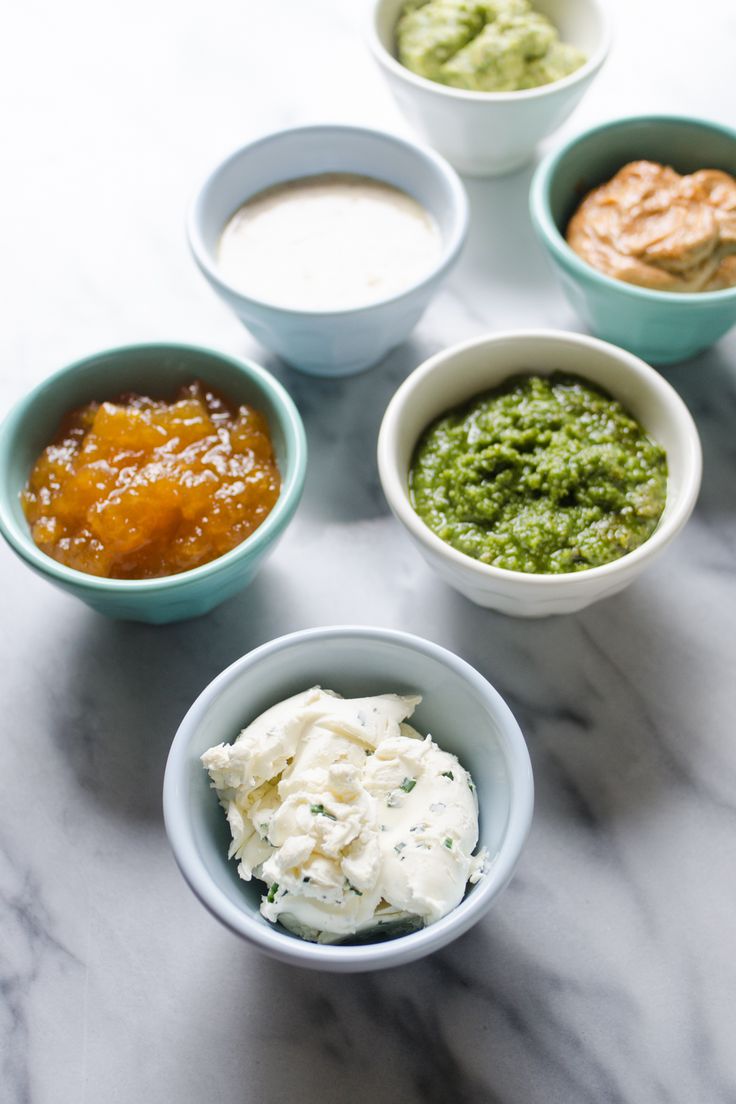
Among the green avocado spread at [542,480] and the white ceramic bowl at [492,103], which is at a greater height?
the white ceramic bowl at [492,103]

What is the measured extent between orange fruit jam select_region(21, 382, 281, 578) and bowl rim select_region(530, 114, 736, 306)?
762 mm

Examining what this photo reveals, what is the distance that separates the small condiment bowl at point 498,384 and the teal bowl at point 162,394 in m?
0.21

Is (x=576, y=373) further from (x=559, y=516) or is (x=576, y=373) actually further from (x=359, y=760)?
(x=359, y=760)

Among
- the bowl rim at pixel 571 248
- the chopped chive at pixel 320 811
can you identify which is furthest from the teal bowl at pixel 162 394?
the bowl rim at pixel 571 248

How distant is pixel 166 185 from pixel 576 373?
132 centimetres

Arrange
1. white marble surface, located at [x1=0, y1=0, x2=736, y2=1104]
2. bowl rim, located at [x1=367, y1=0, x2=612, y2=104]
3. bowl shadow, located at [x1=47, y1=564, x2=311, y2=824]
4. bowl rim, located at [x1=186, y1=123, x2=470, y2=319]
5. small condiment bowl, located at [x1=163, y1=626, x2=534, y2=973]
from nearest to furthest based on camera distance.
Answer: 1. small condiment bowl, located at [x1=163, y1=626, x2=534, y2=973]
2. white marble surface, located at [x1=0, y1=0, x2=736, y2=1104]
3. bowl shadow, located at [x1=47, y1=564, x2=311, y2=824]
4. bowl rim, located at [x1=186, y1=123, x2=470, y2=319]
5. bowl rim, located at [x1=367, y1=0, x2=612, y2=104]

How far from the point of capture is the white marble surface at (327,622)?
173cm

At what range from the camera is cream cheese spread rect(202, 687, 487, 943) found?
1.55 meters

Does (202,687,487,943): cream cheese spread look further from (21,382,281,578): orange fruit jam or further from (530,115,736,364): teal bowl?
(530,115,736,364): teal bowl

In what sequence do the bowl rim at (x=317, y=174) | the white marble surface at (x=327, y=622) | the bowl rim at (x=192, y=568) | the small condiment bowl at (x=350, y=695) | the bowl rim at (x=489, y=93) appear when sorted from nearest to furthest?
the small condiment bowl at (x=350, y=695) → the white marble surface at (x=327, y=622) → the bowl rim at (x=192, y=568) → the bowl rim at (x=317, y=174) → the bowl rim at (x=489, y=93)

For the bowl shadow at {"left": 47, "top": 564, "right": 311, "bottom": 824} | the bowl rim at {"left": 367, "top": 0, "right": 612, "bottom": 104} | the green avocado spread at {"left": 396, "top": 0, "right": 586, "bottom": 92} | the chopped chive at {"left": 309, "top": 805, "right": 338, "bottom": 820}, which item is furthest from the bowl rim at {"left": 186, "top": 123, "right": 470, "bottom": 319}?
the chopped chive at {"left": 309, "top": 805, "right": 338, "bottom": 820}

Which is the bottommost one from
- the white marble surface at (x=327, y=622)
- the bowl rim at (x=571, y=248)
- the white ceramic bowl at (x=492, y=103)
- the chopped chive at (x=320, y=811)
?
the white marble surface at (x=327, y=622)

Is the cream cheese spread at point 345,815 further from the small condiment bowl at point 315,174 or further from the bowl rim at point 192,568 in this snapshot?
the small condiment bowl at point 315,174

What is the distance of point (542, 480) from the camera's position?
2.05m
